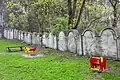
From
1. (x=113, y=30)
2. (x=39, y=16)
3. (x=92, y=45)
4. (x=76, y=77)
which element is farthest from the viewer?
(x=39, y=16)

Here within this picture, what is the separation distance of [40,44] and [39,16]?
8.36 meters

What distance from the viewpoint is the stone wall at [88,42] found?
1805 cm

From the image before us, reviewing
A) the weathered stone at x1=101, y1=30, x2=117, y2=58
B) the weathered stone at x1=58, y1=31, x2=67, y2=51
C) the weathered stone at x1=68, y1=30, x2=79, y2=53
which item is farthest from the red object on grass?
the weathered stone at x1=58, y1=31, x2=67, y2=51

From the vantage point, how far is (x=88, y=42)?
20422 mm

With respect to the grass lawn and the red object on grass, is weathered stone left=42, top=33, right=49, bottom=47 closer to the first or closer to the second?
the grass lawn

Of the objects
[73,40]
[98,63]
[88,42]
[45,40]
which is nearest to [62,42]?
[73,40]

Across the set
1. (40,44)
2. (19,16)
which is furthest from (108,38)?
(19,16)

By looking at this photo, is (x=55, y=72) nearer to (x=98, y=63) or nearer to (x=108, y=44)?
(x=98, y=63)

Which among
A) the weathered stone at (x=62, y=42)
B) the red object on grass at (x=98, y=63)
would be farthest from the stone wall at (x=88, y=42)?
the red object on grass at (x=98, y=63)

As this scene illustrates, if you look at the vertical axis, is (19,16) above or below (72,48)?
above

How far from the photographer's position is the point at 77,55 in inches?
843

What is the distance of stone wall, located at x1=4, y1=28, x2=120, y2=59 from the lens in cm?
1805

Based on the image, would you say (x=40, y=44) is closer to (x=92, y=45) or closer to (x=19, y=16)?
(x=92, y=45)

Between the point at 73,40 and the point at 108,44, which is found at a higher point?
the point at 73,40
